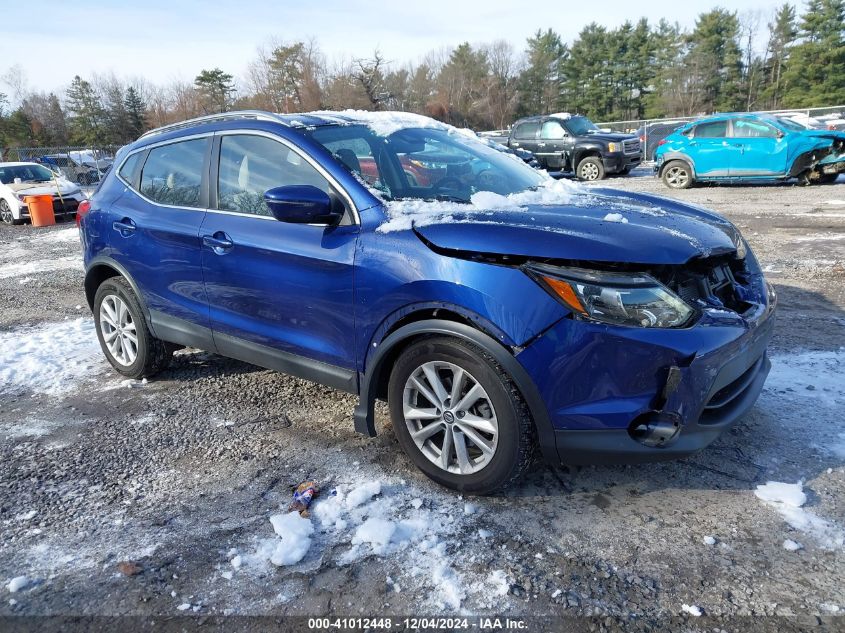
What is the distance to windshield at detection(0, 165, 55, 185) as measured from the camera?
56.0ft

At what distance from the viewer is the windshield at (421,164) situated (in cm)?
336

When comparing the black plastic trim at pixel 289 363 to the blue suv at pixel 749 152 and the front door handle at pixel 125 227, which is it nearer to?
the front door handle at pixel 125 227

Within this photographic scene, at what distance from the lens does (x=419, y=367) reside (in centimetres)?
293

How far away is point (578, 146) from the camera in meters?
18.2

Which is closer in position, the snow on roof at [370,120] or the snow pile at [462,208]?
the snow pile at [462,208]

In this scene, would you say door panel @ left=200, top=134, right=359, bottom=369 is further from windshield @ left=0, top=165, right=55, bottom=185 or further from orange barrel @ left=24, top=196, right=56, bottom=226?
windshield @ left=0, top=165, right=55, bottom=185

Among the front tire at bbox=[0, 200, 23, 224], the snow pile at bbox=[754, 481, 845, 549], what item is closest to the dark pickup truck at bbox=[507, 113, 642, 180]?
the front tire at bbox=[0, 200, 23, 224]

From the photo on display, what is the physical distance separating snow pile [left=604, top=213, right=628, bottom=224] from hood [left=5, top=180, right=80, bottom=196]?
16.9 metres

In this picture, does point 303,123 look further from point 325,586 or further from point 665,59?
point 665,59

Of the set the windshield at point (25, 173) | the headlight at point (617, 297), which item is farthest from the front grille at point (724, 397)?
the windshield at point (25, 173)

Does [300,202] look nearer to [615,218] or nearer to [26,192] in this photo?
[615,218]

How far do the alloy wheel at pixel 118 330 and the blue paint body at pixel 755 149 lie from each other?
45.6ft

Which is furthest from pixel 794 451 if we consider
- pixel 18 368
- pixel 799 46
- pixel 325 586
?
pixel 799 46

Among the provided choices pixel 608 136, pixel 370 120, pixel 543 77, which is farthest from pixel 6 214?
pixel 543 77
